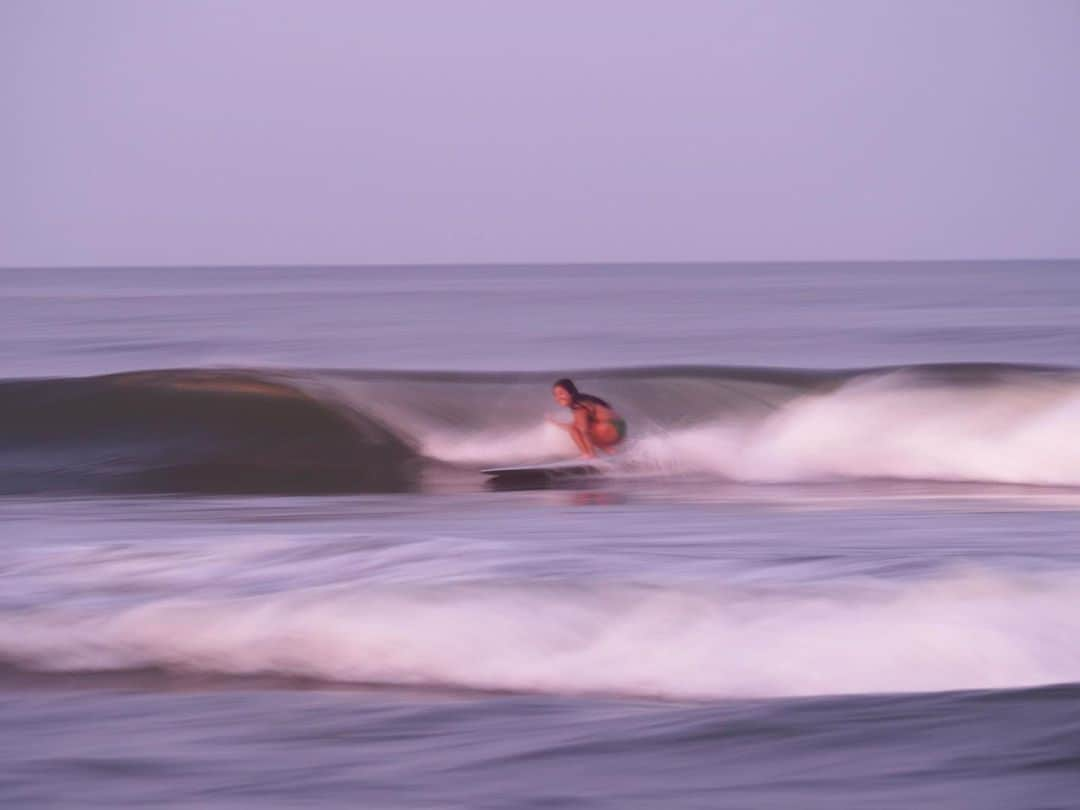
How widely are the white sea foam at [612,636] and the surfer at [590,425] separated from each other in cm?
647

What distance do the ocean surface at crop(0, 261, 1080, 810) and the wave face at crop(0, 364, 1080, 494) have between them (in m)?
0.06

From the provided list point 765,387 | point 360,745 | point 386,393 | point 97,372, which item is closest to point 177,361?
point 97,372

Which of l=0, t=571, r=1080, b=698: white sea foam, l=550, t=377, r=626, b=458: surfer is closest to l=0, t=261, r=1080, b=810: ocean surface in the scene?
l=0, t=571, r=1080, b=698: white sea foam

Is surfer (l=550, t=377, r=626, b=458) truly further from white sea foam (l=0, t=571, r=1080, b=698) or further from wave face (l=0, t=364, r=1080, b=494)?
white sea foam (l=0, t=571, r=1080, b=698)

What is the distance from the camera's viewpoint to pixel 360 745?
477 centimetres

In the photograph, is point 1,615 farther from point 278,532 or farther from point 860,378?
point 860,378

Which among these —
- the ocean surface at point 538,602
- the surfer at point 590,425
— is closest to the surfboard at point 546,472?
the ocean surface at point 538,602

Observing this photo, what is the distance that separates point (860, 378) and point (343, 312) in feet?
87.7

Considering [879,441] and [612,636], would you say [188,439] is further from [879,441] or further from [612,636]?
[612,636]

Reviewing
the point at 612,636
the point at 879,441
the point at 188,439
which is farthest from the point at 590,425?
the point at 612,636

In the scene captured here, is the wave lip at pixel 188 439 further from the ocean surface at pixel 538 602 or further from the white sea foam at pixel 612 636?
the white sea foam at pixel 612 636

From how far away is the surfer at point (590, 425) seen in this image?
512 inches

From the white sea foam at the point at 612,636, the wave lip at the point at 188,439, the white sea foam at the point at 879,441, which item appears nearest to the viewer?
the white sea foam at the point at 612,636

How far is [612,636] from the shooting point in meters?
5.85
